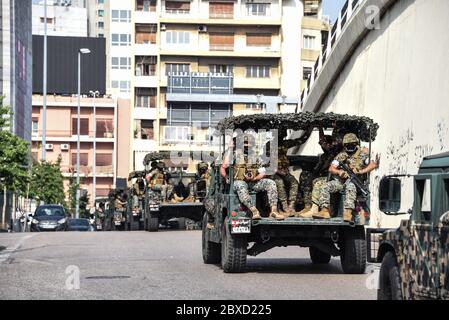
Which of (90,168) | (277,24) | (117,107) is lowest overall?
(90,168)

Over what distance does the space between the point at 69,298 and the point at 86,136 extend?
299 ft

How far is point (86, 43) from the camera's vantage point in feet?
381

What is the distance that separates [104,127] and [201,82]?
17.5 metres

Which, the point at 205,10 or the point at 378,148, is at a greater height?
the point at 205,10

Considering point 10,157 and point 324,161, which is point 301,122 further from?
point 10,157

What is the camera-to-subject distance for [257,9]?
303 feet

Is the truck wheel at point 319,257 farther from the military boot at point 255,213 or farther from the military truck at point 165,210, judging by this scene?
the military truck at point 165,210

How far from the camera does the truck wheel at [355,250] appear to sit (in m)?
16.3

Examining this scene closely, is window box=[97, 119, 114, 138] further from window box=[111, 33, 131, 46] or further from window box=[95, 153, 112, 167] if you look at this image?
window box=[111, 33, 131, 46]

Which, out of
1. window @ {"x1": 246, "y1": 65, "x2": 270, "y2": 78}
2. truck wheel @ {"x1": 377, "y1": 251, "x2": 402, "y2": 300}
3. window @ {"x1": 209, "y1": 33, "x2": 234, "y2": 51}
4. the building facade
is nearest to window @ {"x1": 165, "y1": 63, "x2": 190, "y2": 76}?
window @ {"x1": 209, "y1": 33, "x2": 234, "y2": 51}

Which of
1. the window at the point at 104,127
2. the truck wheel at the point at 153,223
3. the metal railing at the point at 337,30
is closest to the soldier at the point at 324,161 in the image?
the metal railing at the point at 337,30
